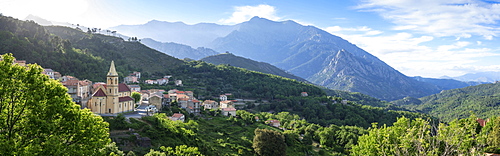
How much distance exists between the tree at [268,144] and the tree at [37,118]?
118ft

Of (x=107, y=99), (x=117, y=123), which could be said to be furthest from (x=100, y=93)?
(x=117, y=123)

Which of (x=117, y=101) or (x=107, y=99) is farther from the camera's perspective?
(x=117, y=101)

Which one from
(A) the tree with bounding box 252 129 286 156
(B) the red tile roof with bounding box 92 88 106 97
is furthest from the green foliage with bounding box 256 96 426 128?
(B) the red tile roof with bounding box 92 88 106 97

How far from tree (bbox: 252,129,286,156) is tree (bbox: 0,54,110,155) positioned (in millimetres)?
36040

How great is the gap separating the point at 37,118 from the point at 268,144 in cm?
3836

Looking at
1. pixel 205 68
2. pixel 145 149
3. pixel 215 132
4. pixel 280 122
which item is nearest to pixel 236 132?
pixel 215 132

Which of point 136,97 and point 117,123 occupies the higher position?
point 136,97

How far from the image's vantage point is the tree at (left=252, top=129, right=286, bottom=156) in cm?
4897

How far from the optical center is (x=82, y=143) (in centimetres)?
1492

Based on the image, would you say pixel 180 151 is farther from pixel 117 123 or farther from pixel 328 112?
pixel 328 112

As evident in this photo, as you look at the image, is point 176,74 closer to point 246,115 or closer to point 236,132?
point 246,115

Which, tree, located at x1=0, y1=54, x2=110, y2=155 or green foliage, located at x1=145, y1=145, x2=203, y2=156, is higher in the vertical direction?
tree, located at x1=0, y1=54, x2=110, y2=155

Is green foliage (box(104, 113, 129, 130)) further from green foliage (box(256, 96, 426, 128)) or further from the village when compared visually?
green foliage (box(256, 96, 426, 128))

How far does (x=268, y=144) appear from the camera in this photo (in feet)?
161
